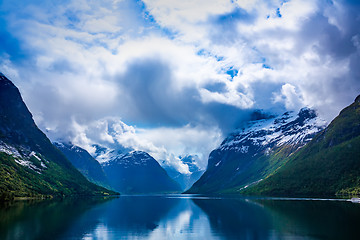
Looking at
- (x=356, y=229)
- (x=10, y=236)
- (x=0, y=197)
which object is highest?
(x=0, y=197)

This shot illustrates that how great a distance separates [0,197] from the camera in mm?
186250

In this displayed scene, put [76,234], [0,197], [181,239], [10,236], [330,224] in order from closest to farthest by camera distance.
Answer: [10,236]
[181,239]
[76,234]
[330,224]
[0,197]

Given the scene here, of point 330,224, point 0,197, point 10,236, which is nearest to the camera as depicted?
point 10,236

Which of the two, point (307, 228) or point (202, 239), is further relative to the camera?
point (307, 228)

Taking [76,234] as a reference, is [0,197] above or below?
above

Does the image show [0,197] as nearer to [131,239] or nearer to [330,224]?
[131,239]

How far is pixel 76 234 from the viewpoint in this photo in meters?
74.9

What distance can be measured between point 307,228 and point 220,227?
23906 millimetres

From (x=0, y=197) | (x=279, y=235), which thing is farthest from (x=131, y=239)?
(x=0, y=197)

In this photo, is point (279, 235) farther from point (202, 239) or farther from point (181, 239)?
point (181, 239)

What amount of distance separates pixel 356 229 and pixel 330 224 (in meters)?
12.1

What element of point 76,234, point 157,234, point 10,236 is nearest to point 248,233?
point 157,234

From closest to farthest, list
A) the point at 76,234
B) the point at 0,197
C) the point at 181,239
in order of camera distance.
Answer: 1. the point at 181,239
2. the point at 76,234
3. the point at 0,197

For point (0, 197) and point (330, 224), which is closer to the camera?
point (330, 224)
